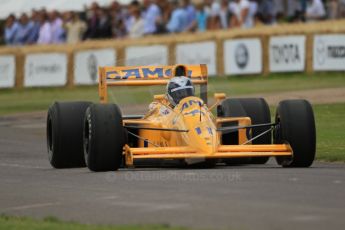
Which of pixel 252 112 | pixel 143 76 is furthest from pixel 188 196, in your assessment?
pixel 143 76

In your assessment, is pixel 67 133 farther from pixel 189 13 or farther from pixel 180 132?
pixel 189 13

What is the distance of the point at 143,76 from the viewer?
54.7ft

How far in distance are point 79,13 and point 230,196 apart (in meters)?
28.5

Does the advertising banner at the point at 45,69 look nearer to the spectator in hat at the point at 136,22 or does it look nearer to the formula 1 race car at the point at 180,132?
the spectator in hat at the point at 136,22

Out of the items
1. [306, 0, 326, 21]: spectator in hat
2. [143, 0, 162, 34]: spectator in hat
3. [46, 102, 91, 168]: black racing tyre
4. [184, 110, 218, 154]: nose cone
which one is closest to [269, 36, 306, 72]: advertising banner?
[306, 0, 326, 21]: spectator in hat

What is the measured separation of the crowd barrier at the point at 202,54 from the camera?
32.3 meters

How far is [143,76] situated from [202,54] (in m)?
17.8

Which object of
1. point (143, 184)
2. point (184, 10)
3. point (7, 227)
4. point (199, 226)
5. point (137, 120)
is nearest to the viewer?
point (199, 226)

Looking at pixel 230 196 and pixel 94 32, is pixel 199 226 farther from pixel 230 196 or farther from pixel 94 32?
pixel 94 32

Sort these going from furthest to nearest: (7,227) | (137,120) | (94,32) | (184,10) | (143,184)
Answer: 1. (94,32)
2. (184,10)
3. (137,120)
4. (143,184)
5. (7,227)

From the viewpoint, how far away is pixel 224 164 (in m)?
15.8

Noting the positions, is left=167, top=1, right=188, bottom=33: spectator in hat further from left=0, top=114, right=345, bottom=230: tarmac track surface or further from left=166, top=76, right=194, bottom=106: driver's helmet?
left=0, top=114, right=345, bottom=230: tarmac track surface

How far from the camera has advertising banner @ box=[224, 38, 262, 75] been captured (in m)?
33.9

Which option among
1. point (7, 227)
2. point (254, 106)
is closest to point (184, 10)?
point (254, 106)
